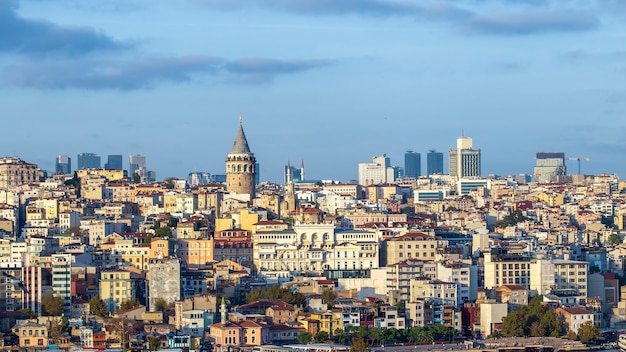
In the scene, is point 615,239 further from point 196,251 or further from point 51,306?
point 51,306

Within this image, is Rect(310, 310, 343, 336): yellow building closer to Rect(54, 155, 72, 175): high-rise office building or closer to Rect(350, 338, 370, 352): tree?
Rect(350, 338, 370, 352): tree

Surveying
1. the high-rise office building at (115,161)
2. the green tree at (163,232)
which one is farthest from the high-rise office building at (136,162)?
the green tree at (163,232)

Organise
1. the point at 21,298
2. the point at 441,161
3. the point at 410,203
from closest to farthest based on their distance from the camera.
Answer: the point at 21,298 < the point at 410,203 < the point at 441,161

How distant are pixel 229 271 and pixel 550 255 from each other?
8.42 meters

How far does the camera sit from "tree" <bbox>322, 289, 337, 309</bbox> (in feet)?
134

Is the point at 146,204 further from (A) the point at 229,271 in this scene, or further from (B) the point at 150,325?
(B) the point at 150,325

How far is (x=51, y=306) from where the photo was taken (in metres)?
40.3

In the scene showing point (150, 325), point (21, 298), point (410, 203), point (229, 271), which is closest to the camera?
point (150, 325)

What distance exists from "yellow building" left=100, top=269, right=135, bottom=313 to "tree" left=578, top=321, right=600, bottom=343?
9941 mm

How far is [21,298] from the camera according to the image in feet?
136

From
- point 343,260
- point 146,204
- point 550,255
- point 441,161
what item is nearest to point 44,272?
point 343,260

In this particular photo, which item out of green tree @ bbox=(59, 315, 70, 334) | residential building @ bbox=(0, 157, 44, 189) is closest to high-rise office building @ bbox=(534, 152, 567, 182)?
residential building @ bbox=(0, 157, 44, 189)

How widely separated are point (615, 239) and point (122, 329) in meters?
25.7

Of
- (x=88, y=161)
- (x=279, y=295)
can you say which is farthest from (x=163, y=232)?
(x=88, y=161)
